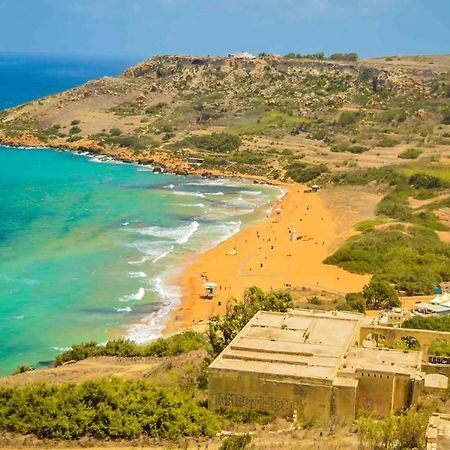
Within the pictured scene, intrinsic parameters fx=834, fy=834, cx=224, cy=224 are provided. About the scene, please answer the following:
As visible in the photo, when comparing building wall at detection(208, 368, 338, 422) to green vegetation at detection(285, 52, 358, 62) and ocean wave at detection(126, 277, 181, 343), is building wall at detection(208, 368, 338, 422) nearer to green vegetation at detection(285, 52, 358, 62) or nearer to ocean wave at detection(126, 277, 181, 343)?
ocean wave at detection(126, 277, 181, 343)

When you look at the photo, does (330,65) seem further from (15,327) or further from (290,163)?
(15,327)

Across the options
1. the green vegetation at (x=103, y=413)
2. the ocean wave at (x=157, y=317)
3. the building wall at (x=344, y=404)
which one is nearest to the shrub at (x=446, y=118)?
the ocean wave at (x=157, y=317)

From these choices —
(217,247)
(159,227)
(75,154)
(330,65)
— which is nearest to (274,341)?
(217,247)

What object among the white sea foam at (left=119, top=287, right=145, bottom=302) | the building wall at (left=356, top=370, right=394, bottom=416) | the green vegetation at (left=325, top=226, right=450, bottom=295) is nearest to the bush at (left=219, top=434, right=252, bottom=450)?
the building wall at (left=356, top=370, right=394, bottom=416)

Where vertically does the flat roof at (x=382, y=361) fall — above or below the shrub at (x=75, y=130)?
below

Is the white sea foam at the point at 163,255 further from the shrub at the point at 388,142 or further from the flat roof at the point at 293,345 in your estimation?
the shrub at the point at 388,142

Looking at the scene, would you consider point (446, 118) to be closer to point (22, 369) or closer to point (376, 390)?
point (22, 369)
